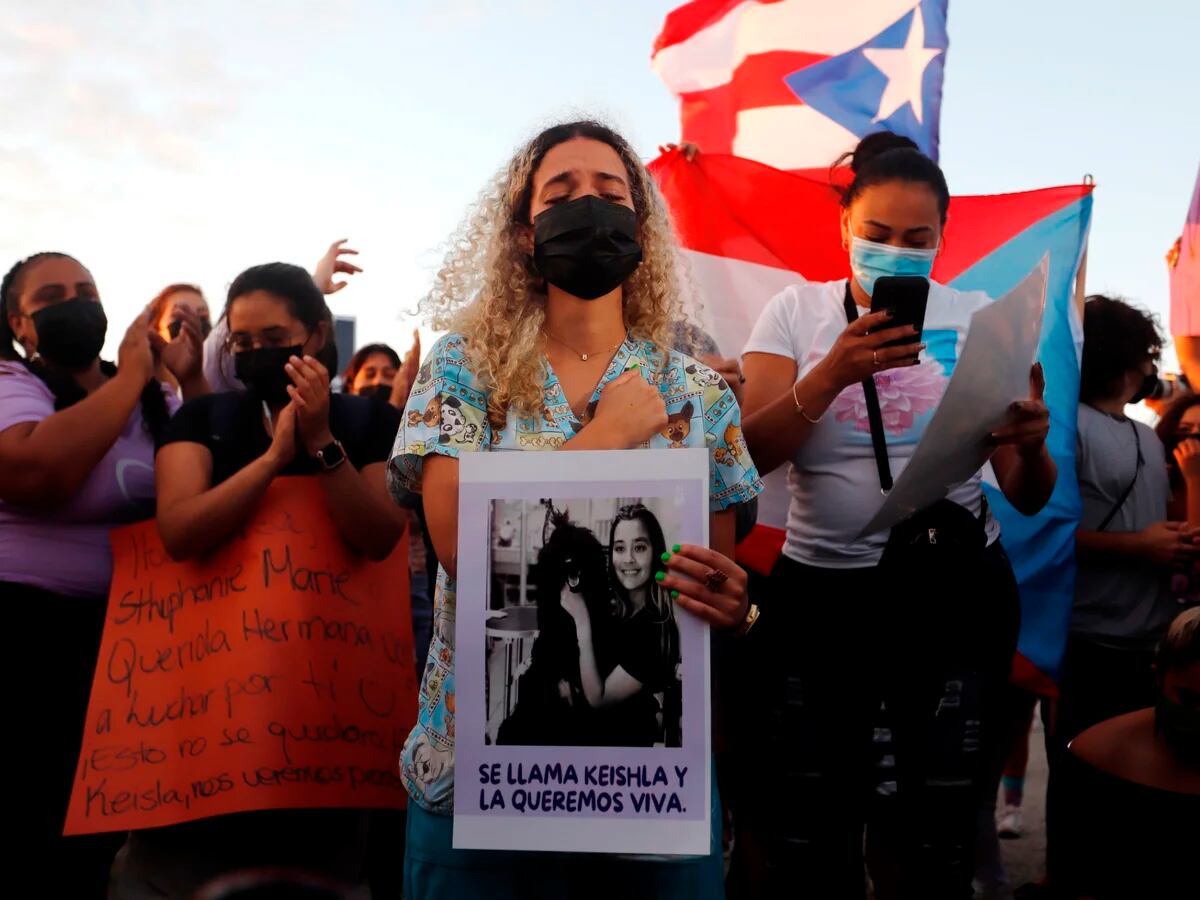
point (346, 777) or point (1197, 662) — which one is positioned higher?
point (1197, 662)

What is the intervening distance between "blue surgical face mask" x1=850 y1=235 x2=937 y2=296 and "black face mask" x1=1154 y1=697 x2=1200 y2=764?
40.2 inches

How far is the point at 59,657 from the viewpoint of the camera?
115 inches

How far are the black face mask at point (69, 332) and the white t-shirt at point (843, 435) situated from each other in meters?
1.87

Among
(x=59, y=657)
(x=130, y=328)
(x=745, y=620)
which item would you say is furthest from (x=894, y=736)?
(x=130, y=328)

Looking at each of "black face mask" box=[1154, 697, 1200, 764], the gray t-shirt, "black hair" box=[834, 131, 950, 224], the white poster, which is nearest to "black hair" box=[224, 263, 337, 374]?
"black hair" box=[834, 131, 950, 224]

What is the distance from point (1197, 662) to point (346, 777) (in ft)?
5.86

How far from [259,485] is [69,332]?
96 cm

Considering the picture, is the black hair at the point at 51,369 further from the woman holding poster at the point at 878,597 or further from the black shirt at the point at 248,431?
the woman holding poster at the point at 878,597

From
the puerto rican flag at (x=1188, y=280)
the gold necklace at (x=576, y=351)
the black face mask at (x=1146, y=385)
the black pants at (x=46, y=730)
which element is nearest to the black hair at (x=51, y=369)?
the black pants at (x=46, y=730)

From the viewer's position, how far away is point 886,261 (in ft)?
8.35

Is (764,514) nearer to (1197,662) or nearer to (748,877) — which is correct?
(748,877)

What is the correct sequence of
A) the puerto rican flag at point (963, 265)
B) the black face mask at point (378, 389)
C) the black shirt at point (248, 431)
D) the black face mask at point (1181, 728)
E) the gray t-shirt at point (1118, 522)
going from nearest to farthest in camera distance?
the black face mask at point (1181, 728), the black shirt at point (248, 431), the puerto rican flag at point (963, 265), the gray t-shirt at point (1118, 522), the black face mask at point (378, 389)

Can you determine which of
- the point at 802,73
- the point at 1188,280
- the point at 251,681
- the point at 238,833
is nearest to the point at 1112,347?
the point at 1188,280

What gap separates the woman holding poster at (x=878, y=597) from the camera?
2352 millimetres
